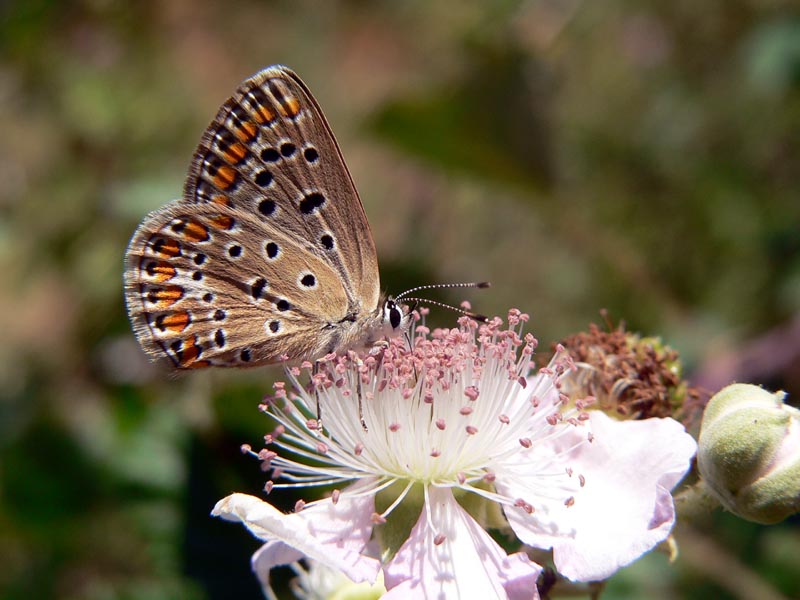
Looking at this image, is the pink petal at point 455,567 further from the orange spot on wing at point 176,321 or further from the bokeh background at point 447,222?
the bokeh background at point 447,222

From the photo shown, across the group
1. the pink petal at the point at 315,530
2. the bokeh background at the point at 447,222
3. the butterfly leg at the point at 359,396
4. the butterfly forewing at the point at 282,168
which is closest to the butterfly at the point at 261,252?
the butterfly forewing at the point at 282,168

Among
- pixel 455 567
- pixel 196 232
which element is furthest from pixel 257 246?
pixel 455 567

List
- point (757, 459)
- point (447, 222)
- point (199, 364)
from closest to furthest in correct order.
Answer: point (757, 459), point (199, 364), point (447, 222)

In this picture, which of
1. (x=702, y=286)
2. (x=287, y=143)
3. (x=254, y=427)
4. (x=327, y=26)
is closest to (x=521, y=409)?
(x=287, y=143)

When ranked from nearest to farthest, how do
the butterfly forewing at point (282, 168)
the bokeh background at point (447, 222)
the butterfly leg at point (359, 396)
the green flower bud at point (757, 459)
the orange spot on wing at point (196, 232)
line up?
the green flower bud at point (757, 459) < the butterfly leg at point (359, 396) < the butterfly forewing at point (282, 168) < the orange spot on wing at point (196, 232) < the bokeh background at point (447, 222)

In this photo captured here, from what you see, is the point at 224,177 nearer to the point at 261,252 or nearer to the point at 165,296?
the point at 261,252

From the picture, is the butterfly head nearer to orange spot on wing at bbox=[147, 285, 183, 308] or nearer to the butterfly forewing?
the butterfly forewing

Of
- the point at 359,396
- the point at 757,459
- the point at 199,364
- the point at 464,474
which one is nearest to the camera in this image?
the point at 757,459

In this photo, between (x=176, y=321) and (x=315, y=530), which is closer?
(x=315, y=530)
